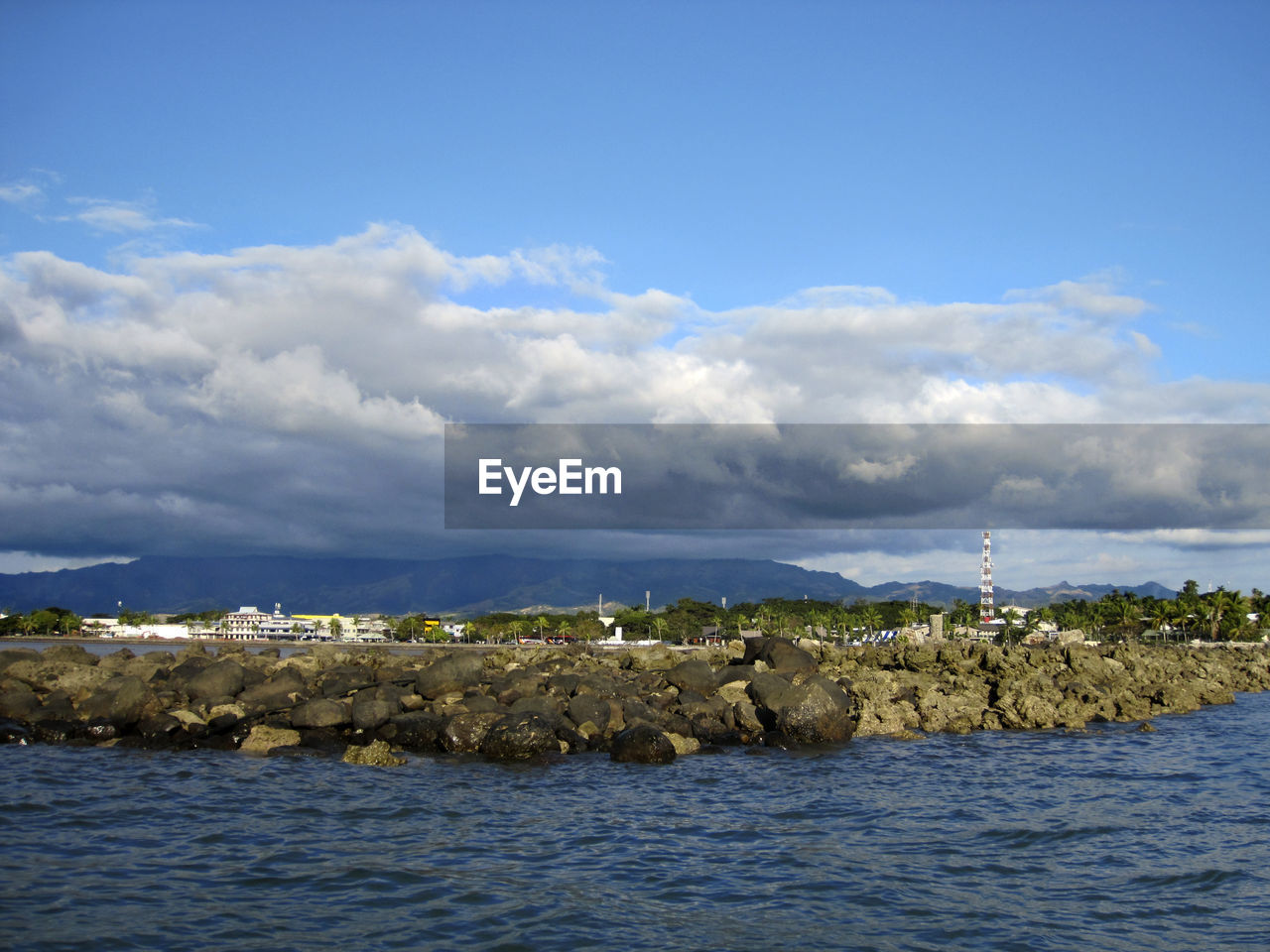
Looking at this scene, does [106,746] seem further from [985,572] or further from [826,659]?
[985,572]

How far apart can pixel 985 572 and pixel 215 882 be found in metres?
185

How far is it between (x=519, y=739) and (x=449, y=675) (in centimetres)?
1050

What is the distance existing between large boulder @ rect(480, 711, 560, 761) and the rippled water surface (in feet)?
4.39

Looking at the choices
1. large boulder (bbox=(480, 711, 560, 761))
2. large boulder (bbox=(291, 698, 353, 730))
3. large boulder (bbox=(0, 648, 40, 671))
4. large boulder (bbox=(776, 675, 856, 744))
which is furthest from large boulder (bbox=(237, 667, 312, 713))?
large boulder (bbox=(776, 675, 856, 744))

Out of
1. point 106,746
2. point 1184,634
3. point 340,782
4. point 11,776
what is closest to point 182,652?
point 106,746

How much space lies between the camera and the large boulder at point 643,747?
30812 millimetres

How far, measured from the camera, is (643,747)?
30.9 meters

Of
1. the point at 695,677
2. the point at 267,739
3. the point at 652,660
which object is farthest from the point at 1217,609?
the point at 267,739

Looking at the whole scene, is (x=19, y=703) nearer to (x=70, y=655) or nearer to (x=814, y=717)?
(x=70, y=655)

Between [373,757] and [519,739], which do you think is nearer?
[373,757]

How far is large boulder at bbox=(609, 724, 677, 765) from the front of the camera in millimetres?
30812

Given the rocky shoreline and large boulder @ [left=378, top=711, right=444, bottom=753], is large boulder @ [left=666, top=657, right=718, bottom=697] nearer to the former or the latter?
the rocky shoreline

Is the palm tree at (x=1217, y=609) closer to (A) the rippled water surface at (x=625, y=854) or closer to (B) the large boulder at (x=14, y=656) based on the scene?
(A) the rippled water surface at (x=625, y=854)

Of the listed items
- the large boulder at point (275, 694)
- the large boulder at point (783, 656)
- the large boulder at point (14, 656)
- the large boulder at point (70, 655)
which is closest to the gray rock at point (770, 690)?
the large boulder at point (783, 656)
